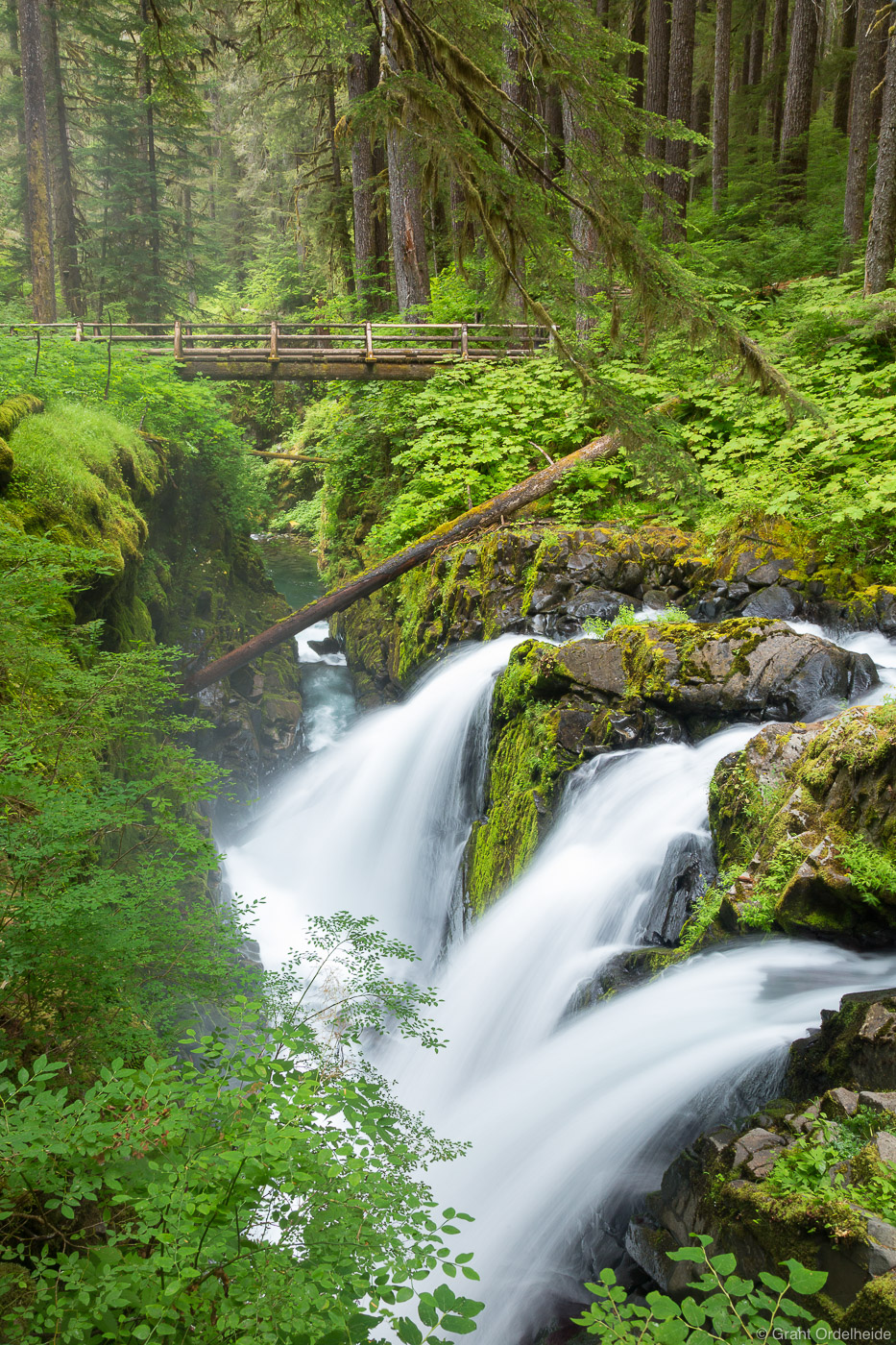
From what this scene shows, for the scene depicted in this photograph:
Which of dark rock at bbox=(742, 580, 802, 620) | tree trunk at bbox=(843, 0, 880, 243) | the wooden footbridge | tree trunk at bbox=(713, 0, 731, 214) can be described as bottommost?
dark rock at bbox=(742, 580, 802, 620)

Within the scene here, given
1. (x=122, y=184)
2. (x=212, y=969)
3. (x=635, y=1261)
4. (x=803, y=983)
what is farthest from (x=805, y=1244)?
(x=122, y=184)

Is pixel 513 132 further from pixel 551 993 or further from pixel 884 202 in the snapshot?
pixel 884 202

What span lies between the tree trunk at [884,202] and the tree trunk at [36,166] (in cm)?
1476

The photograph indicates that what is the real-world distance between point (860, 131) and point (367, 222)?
10355 mm

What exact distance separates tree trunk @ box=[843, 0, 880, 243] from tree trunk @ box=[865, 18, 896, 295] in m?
2.99

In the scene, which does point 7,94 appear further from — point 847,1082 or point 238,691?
point 847,1082

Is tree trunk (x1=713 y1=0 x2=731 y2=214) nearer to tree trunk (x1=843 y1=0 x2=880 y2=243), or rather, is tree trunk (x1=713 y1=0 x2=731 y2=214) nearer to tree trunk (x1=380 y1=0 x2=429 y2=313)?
tree trunk (x1=843 y1=0 x2=880 y2=243)

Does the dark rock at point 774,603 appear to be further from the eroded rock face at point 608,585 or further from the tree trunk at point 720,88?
the tree trunk at point 720,88

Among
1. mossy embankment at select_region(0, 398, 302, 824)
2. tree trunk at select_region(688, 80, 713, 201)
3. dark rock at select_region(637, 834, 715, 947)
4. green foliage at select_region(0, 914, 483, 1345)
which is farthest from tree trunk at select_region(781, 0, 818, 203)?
green foliage at select_region(0, 914, 483, 1345)

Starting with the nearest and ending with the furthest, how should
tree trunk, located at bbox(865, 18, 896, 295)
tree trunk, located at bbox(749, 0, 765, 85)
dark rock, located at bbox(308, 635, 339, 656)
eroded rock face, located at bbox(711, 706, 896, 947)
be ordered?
eroded rock face, located at bbox(711, 706, 896, 947) < tree trunk, located at bbox(865, 18, 896, 295) < dark rock, located at bbox(308, 635, 339, 656) < tree trunk, located at bbox(749, 0, 765, 85)

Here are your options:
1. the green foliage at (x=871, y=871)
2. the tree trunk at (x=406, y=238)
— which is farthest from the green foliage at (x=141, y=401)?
the green foliage at (x=871, y=871)

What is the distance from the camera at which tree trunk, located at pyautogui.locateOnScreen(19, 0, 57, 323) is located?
1559 cm

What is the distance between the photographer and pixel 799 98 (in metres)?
14.4

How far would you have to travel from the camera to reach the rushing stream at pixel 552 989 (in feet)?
12.6
